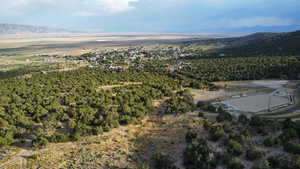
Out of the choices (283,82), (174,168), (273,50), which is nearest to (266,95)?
(283,82)

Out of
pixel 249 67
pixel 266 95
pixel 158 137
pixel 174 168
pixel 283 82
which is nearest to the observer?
pixel 174 168

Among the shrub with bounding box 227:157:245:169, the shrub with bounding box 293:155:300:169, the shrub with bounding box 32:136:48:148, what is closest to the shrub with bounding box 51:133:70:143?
the shrub with bounding box 32:136:48:148

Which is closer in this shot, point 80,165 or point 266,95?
point 80,165

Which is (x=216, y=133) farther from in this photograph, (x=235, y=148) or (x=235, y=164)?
(x=235, y=164)

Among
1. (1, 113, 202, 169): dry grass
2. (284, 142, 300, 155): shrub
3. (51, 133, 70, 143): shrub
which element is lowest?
(1, 113, 202, 169): dry grass

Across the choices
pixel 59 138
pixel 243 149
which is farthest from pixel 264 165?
pixel 59 138

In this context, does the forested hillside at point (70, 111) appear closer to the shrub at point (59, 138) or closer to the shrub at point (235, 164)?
the shrub at point (59, 138)

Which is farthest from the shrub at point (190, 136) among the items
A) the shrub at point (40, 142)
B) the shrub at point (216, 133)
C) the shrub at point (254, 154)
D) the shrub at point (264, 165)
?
the shrub at point (40, 142)

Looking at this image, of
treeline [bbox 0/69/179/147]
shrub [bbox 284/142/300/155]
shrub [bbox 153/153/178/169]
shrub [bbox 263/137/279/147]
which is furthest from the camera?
treeline [bbox 0/69/179/147]

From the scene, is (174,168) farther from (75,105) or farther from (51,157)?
(75,105)

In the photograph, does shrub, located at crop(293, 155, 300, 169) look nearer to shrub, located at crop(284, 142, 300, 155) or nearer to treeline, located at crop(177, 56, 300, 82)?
shrub, located at crop(284, 142, 300, 155)

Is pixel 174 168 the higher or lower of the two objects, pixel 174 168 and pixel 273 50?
the lower
